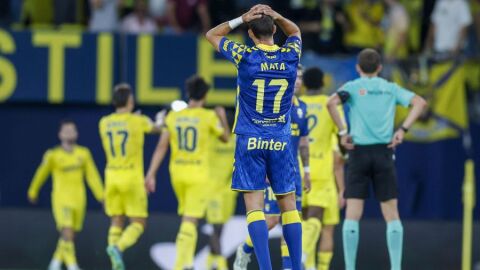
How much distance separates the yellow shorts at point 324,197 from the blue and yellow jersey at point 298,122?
1.05 m

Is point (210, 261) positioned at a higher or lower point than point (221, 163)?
lower

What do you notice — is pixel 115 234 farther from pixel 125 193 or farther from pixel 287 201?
pixel 287 201

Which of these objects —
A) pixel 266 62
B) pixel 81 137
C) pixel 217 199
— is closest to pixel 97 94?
pixel 81 137

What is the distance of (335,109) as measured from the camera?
1453 centimetres

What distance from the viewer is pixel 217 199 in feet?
60.3

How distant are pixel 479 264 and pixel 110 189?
555cm

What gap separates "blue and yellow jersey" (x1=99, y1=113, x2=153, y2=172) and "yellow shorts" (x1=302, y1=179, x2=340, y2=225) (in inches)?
86.4

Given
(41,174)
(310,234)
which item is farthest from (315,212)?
(41,174)

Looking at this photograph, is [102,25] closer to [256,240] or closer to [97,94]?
[97,94]

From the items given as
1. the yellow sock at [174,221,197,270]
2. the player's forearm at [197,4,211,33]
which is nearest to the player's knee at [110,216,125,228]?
the yellow sock at [174,221,197,270]

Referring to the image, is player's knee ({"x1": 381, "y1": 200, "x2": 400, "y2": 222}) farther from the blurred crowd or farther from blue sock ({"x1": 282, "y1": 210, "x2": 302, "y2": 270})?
the blurred crowd

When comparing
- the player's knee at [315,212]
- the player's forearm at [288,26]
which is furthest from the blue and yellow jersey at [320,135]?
the player's forearm at [288,26]

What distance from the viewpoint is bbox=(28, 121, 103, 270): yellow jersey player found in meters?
18.2

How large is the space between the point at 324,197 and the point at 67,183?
13.7ft
